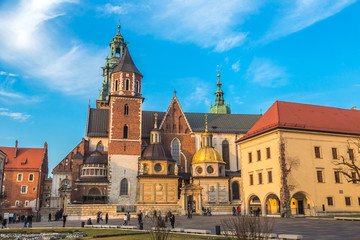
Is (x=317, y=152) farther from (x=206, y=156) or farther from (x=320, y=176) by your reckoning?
(x=206, y=156)

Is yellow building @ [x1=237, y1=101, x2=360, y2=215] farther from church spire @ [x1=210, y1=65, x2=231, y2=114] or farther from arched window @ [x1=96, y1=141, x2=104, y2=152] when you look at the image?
church spire @ [x1=210, y1=65, x2=231, y2=114]

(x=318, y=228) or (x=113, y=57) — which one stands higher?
(x=113, y=57)

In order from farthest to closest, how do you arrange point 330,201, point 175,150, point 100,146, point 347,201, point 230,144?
point 230,144 < point 100,146 < point 175,150 < point 347,201 < point 330,201

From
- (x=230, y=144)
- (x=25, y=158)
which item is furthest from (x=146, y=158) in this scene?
(x=25, y=158)

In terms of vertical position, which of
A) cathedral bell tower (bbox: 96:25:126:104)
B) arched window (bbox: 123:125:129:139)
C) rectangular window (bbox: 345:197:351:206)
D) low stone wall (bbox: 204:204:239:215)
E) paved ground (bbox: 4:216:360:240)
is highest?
cathedral bell tower (bbox: 96:25:126:104)

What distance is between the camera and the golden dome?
55.3 metres

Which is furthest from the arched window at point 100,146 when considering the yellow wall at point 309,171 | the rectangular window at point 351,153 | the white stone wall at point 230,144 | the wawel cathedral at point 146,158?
the rectangular window at point 351,153

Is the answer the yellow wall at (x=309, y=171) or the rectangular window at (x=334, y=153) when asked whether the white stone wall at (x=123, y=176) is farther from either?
the rectangular window at (x=334, y=153)

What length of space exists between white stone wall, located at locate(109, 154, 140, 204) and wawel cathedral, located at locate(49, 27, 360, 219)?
0.47 feet

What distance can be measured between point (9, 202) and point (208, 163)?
3629cm

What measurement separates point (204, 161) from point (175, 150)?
6765mm

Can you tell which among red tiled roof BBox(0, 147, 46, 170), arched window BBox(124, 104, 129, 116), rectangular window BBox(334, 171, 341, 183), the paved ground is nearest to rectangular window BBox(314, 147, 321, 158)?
rectangular window BBox(334, 171, 341, 183)

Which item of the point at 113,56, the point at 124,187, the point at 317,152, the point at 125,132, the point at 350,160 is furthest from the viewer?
the point at 113,56

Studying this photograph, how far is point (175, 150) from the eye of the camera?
59.8 metres
